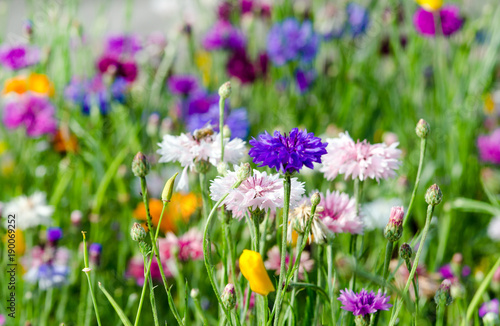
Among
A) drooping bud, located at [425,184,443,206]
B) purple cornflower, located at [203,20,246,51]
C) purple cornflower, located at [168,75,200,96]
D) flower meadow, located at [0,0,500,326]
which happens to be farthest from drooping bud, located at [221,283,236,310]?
purple cornflower, located at [203,20,246,51]

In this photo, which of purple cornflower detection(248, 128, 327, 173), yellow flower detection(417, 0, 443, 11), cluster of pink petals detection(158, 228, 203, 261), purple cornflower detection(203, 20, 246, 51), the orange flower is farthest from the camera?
purple cornflower detection(203, 20, 246, 51)

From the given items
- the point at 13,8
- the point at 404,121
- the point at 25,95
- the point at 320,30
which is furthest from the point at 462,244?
the point at 13,8

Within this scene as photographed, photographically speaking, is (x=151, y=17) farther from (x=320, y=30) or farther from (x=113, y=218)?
(x=113, y=218)

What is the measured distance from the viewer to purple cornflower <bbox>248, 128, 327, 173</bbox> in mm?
485

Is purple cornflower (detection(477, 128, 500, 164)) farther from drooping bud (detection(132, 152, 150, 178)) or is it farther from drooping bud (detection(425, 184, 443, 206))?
drooping bud (detection(132, 152, 150, 178))

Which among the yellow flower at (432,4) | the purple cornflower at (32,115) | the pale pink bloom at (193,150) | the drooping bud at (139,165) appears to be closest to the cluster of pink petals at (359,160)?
the pale pink bloom at (193,150)

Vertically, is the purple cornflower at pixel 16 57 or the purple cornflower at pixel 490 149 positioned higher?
the purple cornflower at pixel 16 57

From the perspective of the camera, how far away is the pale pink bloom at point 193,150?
0.62 metres

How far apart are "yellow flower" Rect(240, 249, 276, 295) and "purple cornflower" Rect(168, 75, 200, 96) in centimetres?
107

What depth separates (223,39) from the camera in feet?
5.32

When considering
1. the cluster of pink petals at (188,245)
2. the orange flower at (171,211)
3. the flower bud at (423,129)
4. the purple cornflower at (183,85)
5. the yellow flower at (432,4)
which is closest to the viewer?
the flower bud at (423,129)

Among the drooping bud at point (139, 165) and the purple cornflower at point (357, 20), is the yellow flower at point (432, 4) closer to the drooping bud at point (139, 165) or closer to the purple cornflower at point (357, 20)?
the purple cornflower at point (357, 20)

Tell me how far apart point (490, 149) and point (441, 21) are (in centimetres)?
37

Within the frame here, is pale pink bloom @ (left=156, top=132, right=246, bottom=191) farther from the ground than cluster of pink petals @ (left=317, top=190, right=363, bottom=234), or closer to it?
farther from the ground
